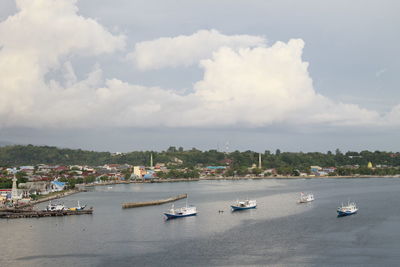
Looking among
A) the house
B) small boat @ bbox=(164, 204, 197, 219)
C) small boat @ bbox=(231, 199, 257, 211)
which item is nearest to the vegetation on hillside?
the house

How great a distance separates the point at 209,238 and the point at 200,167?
11198cm

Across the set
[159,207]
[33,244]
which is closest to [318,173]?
[159,207]

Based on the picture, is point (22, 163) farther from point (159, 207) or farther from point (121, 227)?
point (121, 227)

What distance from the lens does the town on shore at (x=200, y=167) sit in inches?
3984

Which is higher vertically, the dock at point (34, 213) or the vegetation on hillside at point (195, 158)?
the vegetation on hillside at point (195, 158)

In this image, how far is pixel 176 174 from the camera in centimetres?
11019

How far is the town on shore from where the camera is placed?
332ft

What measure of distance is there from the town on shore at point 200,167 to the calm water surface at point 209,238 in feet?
115

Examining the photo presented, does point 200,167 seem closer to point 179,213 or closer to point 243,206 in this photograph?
point 243,206

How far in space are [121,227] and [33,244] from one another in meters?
7.74

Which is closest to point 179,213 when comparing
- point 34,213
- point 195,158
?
point 34,213

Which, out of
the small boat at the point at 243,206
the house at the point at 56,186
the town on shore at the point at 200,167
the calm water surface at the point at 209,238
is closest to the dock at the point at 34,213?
the calm water surface at the point at 209,238

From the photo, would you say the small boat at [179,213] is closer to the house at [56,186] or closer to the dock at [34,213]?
the dock at [34,213]

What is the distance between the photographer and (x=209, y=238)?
3181 centimetres
